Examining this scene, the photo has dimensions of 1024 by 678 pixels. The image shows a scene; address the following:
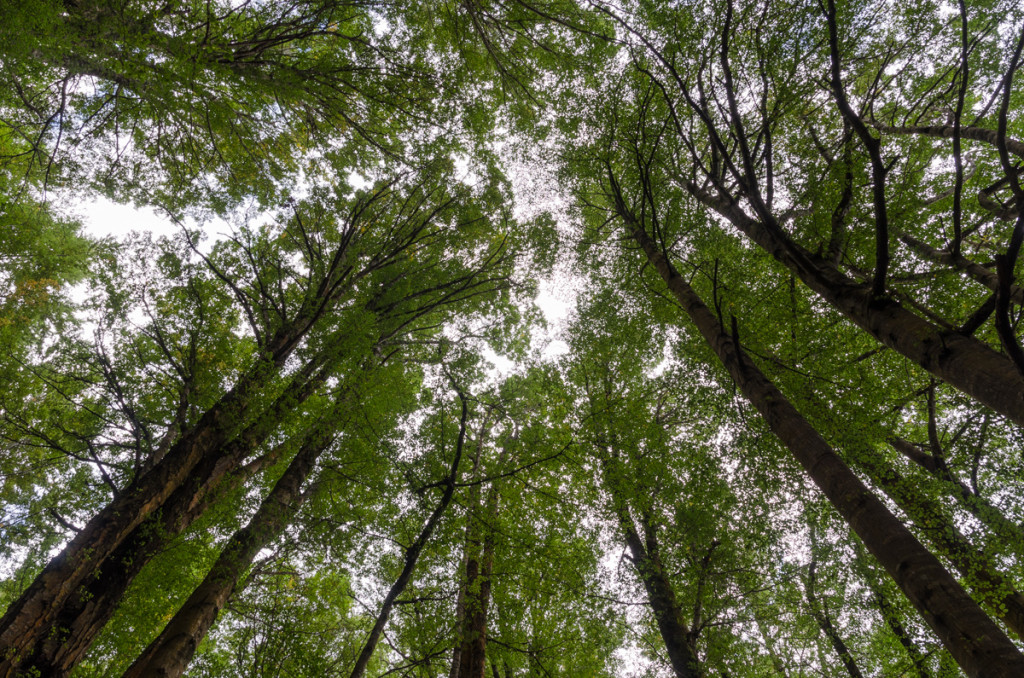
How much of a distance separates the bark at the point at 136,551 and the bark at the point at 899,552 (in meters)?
5.47

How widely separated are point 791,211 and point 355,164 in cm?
827

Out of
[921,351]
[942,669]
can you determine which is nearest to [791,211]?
[921,351]

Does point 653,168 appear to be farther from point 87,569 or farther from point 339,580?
point 87,569

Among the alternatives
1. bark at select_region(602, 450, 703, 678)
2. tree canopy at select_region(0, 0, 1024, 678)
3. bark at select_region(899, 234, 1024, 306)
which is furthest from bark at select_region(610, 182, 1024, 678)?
bark at select_region(602, 450, 703, 678)

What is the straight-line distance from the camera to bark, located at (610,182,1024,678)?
193cm

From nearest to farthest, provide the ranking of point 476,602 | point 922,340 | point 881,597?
point 922,340
point 476,602
point 881,597

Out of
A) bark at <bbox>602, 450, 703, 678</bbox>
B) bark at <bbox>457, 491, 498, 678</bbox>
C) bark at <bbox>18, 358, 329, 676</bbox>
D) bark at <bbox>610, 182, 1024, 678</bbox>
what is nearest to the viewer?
bark at <bbox>610, 182, 1024, 678</bbox>

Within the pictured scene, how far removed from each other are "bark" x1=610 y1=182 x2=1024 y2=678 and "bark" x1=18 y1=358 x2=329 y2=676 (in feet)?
18.0

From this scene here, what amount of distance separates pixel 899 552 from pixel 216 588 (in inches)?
258

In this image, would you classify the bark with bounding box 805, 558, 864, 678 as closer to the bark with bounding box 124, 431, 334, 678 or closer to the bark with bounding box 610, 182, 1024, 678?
the bark with bounding box 610, 182, 1024, 678

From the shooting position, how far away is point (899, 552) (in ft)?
8.04

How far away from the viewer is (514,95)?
329 inches

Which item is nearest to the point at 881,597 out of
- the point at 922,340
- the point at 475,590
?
the point at 922,340

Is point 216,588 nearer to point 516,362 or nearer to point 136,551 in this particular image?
point 136,551
